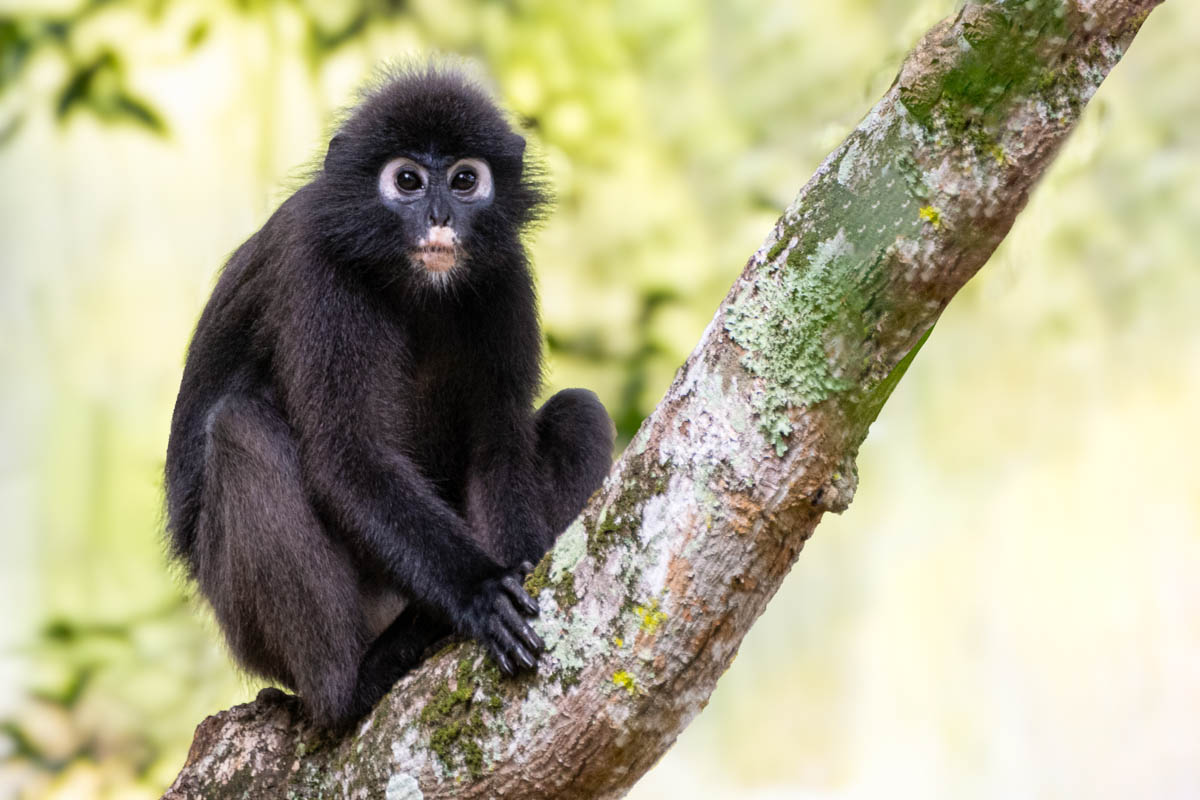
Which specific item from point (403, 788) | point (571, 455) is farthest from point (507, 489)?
point (403, 788)

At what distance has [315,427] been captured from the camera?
3920mm

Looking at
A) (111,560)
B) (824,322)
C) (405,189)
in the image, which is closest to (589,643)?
(824,322)

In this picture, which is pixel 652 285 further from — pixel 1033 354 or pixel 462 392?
pixel 462 392

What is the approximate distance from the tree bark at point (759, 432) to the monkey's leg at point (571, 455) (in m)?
1.07

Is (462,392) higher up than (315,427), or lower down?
higher up

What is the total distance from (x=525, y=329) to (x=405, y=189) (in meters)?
0.67

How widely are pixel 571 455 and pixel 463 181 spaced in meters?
1.10

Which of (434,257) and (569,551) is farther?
(434,257)

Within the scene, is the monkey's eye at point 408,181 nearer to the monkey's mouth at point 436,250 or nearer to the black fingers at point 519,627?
the monkey's mouth at point 436,250

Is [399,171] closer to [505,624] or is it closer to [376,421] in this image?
[376,421]

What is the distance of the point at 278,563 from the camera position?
3.88 meters

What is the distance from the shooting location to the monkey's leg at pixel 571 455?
450cm

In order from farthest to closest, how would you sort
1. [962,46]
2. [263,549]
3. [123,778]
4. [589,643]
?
1. [123,778]
2. [263,549]
3. [589,643]
4. [962,46]

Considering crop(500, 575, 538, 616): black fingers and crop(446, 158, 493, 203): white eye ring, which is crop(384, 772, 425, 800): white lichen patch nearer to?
crop(500, 575, 538, 616): black fingers
